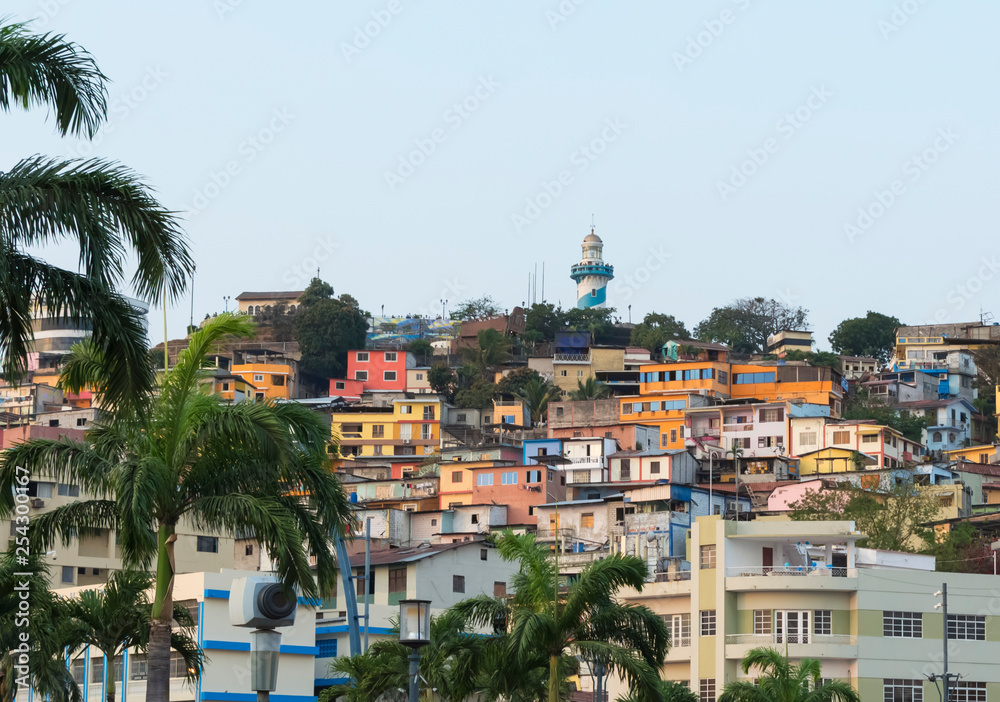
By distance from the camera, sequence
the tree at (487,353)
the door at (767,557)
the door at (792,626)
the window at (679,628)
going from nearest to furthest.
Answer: the door at (792,626) < the window at (679,628) < the door at (767,557) < the tree at (487,353)

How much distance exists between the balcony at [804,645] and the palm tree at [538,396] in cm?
5117

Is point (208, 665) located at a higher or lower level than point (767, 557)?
lower

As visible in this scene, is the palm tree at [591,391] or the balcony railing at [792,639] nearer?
the balcony railing at [792,639]

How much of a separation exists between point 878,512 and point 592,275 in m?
94.5

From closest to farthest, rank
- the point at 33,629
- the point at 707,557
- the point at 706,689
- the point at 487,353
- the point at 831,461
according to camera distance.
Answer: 1. the point at 33,629
2. the point at 706,689
3. the point at 707,557
4. the point at 831,461
5. the point at 487,353

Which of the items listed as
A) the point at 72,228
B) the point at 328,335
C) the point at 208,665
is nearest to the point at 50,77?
the point at 72,228

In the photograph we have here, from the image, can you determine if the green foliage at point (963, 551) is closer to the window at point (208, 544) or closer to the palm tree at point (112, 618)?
the window at point (208, 544)

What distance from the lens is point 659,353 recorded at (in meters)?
115

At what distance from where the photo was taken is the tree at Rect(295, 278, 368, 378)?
11656 cm

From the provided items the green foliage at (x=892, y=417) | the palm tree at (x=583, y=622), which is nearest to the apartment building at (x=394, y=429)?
the green foliage at (x=892, y=417)

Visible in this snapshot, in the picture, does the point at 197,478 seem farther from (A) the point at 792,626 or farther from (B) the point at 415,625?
(A) the point at 792,626

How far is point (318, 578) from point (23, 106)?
761 centimetres

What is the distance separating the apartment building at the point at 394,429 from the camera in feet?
317

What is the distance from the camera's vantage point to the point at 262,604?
16578 mm
